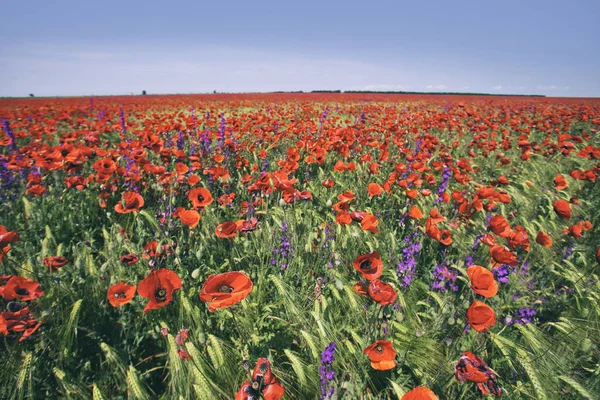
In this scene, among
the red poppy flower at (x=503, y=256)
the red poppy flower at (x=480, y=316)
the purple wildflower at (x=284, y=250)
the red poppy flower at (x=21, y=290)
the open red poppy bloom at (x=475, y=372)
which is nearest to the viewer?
the open red poppy bloom at (x=475, y=372)

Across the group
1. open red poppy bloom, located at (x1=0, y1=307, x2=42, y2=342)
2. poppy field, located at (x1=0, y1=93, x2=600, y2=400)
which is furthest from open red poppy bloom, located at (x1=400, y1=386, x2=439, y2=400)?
open red poppy bloom, located at (x1=0, y1=307, x2=42, y2=342)

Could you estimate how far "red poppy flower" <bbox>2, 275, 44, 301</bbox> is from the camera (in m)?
1.48

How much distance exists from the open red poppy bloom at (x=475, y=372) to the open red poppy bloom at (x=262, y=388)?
0.79 meters

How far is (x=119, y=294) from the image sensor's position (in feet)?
5.71

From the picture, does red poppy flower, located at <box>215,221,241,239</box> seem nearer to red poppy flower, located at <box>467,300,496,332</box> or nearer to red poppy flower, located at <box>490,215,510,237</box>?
red poppy flower, located at <box>467,300,496,332</box>

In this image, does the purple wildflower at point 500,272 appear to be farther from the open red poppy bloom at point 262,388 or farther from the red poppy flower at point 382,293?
the open red poppy bloom at point 262,388

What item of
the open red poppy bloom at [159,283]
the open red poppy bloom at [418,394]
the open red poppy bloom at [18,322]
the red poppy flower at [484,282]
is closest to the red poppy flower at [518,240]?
the red poppy flower at [484,282]

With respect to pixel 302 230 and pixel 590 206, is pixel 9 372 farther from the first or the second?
pixel 590 206

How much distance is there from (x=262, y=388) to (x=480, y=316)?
1075 mm

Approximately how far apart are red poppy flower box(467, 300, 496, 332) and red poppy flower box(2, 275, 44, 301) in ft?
7.39

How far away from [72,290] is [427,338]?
2477 mm

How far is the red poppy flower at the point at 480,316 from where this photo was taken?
1.36 m

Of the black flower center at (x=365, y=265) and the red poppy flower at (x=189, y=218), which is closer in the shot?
the black flower center at (x=365, y=265)

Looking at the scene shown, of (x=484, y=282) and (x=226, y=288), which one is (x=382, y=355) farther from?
(x=226, y=288)
